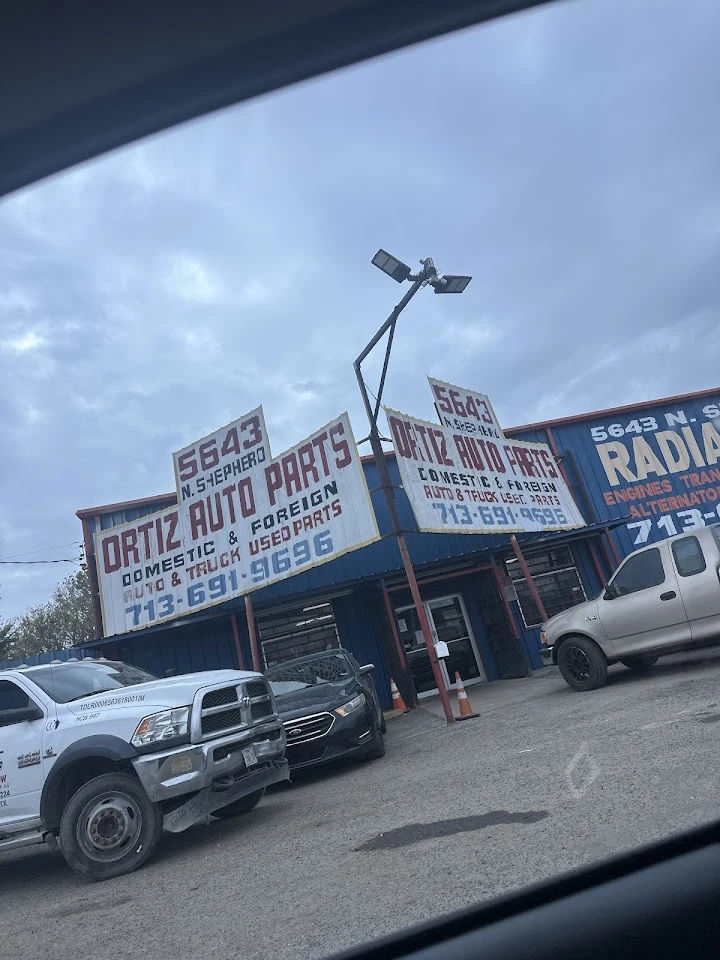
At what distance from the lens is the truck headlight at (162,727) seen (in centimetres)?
598

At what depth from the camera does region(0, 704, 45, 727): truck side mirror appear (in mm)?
6273

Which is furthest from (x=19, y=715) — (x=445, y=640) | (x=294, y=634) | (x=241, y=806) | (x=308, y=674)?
(x=445, y=640)

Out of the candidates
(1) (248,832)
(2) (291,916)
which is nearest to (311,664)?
(1) (248,832)

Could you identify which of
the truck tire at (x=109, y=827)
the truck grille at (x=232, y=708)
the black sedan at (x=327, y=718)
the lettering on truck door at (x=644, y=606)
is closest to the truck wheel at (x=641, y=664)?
the lettering on truck door at (x=644, y=606)

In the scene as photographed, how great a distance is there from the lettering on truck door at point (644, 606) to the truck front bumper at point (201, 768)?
550 cm

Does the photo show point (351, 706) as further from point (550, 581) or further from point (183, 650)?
point (550, 581)

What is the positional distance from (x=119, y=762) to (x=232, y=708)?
1111 millimetres

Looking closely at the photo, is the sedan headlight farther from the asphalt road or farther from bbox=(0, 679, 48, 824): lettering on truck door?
bbox=(0, 679, 48, 824): lettering on truck door

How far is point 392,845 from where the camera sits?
4777mm

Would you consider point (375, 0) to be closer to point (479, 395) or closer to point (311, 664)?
point (311, 664)

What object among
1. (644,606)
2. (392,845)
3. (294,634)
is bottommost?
(392,845)

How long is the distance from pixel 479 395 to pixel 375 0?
14.4 m

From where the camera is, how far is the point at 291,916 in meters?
3.82

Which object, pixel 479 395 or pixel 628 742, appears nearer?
pixel 628 742
